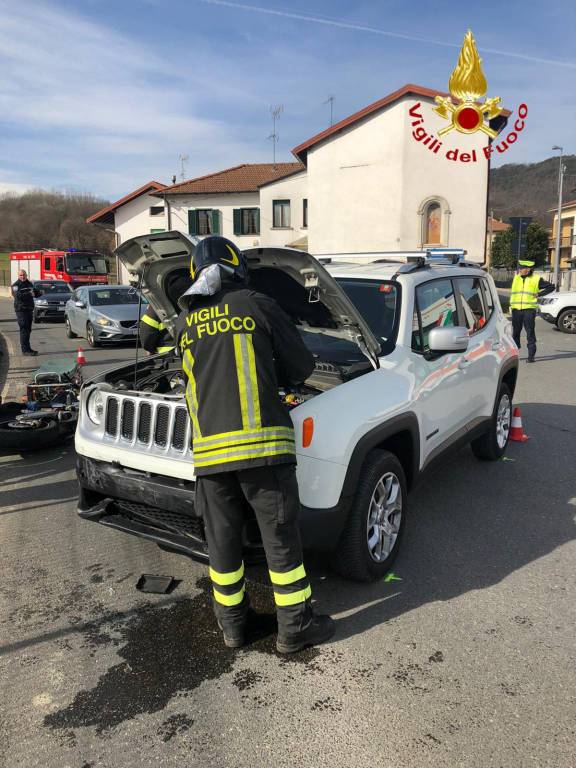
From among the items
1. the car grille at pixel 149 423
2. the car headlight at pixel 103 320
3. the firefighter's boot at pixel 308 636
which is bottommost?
the firefighter's boot at pixel 308 636

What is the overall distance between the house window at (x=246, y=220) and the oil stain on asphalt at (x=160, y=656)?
3835cm

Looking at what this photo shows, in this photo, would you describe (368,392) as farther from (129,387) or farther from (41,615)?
(41,615)

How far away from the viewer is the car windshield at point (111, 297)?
49.4 feet

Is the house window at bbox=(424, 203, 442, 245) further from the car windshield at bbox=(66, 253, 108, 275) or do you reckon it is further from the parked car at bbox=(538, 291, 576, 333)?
the car windshield at bbox=(66, 253, 108, 275)

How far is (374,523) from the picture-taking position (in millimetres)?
3402

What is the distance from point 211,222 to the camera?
40.5 m

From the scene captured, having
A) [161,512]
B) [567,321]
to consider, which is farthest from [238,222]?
[161,512]

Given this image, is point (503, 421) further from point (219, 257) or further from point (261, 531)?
point (219, 257)

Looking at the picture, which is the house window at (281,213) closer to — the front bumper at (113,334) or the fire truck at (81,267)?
the fire truck at (81,267)

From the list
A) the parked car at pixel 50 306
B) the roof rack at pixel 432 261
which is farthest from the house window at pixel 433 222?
the roof rack at pixel 432 261

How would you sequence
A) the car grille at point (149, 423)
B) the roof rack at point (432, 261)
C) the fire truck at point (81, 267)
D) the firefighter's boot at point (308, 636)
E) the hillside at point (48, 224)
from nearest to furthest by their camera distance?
the firefighter's boot at point (308, 636) < the car grille at point (149, 423) < the roof rack at point (432, 261) < the fire truck at point (81, 267) < the hillside at point (48, 224)

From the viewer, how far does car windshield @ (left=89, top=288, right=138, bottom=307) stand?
15.1m

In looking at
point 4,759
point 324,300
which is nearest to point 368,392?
point 324,300

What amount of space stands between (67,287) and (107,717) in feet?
83.3
